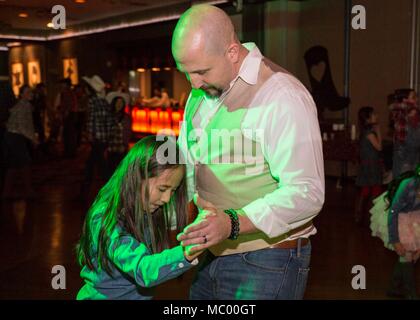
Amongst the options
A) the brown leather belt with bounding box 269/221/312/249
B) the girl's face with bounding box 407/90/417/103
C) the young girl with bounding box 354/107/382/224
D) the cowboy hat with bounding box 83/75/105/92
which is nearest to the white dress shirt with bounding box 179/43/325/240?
the brown leather belt with bounding box 269/221/312/249

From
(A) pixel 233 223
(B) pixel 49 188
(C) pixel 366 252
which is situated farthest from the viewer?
(B) pixel 49 188

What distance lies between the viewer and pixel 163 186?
1.83m

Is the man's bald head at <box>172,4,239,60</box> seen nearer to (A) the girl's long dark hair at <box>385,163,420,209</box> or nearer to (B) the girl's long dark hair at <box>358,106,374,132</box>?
(A) the girl's long dark hair at <box>385,163,420,209</box>

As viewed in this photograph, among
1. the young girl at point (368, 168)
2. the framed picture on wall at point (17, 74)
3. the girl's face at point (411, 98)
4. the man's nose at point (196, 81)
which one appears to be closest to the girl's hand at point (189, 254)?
the man's nose at point (196, 81)

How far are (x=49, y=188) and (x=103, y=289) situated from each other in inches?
256

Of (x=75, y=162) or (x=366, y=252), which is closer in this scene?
(x=366, y=252)

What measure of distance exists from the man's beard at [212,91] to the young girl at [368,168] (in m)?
4.52

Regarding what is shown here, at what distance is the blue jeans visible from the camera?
1689 mm

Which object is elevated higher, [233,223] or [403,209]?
[233,223]

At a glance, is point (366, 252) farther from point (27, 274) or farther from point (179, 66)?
point (179, 66)

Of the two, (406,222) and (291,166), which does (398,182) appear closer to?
(406,222)

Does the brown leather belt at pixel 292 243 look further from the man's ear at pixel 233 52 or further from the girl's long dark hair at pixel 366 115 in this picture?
the girl's long dark hair at pixel 366 115

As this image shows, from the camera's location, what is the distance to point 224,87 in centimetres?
166
